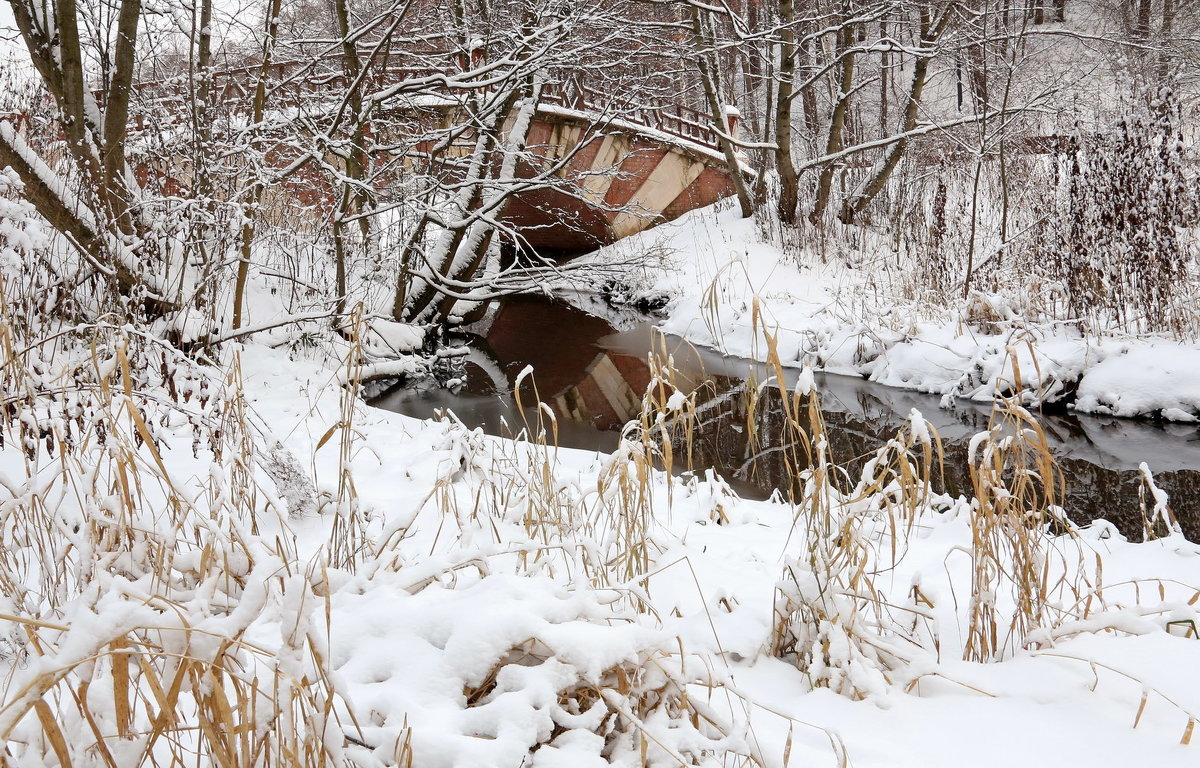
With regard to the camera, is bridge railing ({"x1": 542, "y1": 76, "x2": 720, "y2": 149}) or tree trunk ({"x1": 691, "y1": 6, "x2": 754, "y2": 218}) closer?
tree trunk ({"x1": 691, "y1": 6, "x2": 754, "y2": 218})

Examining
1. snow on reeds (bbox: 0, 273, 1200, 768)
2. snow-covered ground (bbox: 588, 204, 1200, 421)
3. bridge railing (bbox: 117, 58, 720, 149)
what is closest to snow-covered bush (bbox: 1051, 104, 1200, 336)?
snow-covered ground (bbox: 588, 204, 1200, 421)

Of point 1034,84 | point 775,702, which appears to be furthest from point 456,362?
point 1034,84

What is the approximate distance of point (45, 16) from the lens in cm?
521

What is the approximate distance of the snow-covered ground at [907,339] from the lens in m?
5.21

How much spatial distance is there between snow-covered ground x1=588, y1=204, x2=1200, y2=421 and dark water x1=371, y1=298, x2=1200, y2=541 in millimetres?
A: 192

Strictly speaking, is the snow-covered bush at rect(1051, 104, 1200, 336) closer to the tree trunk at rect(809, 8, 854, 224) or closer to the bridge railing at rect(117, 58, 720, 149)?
the bridge railing at rect(117, 58, 720, 149)

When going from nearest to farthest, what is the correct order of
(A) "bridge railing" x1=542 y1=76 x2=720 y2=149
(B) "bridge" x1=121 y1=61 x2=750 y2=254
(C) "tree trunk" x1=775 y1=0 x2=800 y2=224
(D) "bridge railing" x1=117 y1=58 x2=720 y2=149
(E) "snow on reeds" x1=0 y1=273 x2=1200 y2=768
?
(E) "snow on reeds" x1=0 y1=273 x2=1200 y2=768 → (D) "bridge railing" x1=117 y1=58 x2=720 y2=149 → (C) "tree trunk" x1=775 y1=0 x2=800 y2=224 → (A) "bridge railing" x1=542 y1=76 x2=720 y2=149 → (B) "bridge" x1=121 y1=61 x2=750 y2=254

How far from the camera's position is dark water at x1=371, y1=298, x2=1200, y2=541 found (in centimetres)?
427

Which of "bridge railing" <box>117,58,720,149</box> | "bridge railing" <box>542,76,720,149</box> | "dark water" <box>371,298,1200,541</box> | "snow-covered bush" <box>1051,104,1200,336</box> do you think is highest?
"bridge railing" <box>542,76,720,149</box>

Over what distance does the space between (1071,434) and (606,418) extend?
313cm

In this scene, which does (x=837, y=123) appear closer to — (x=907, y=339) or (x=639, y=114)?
(x=639, y=114)

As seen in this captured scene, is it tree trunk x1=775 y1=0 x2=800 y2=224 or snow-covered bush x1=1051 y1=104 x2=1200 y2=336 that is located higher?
tree trunk x1=775 y1=0 x2=800 y2=224

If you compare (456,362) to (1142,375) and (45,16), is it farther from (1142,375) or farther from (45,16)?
(1142,375)

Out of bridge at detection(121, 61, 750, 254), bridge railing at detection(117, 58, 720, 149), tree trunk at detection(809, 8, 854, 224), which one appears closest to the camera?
bridge railing at detection(117, 58, 720, 149)
